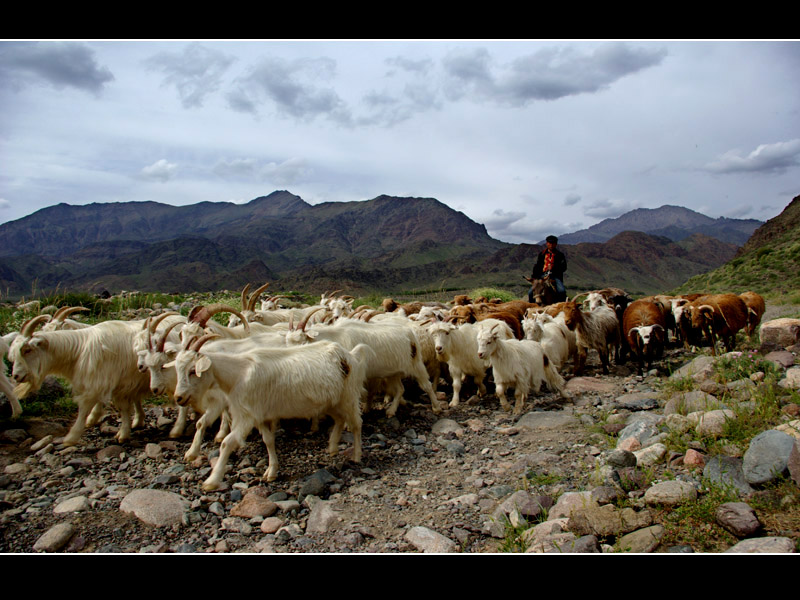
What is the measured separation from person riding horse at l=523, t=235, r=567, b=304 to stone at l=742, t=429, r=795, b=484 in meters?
9.57

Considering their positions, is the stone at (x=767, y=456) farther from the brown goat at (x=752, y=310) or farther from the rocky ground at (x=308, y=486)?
the brown goat at (x=752, y=310)

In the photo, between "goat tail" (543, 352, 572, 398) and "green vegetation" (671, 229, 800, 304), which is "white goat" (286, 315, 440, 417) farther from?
"green vegetation" (671, 229, 800, 304)

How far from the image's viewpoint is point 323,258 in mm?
147000

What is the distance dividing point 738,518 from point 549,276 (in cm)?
1061

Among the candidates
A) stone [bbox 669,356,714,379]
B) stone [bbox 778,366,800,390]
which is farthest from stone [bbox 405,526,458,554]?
stone [bbox 669,356,714,379]

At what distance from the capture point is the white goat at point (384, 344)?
6.90 metres

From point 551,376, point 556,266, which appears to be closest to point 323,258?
point 556,266

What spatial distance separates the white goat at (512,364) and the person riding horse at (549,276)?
227 inches

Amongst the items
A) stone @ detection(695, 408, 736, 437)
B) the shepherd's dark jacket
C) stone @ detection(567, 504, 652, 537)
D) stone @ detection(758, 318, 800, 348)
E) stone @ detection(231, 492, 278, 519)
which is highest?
the shepherd's dark jacket

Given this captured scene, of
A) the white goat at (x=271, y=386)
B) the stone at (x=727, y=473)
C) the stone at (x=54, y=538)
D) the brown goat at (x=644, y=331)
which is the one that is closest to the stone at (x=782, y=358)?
the brown goat at (x=644, y=331)

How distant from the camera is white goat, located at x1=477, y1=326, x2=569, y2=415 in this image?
725cm

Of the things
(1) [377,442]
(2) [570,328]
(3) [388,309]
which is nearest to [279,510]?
(1) [377,442]

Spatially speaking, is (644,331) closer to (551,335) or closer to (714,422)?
(551,335)

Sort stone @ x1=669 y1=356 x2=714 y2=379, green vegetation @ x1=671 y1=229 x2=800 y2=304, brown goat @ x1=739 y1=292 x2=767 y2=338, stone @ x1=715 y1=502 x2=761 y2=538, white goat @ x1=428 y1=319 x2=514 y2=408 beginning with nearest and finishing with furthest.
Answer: stone @ x1=715 y1=502 x2=761 y2=538 → stone @ x1=669 y1=356 x2=714 y2=379 → white goat @ x1=428 y1=319 x2=514 y2=408 → brown goat @ x1=739 y1=292 x2=767 y2=338 → green vegetation @ x1=671 y1=229 x2=800 y2=304
